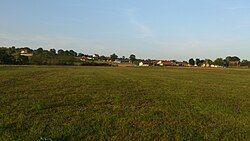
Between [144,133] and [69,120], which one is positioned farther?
[69,120]

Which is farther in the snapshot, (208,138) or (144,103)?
(144,103)

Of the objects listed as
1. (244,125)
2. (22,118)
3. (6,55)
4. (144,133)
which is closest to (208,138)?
(144,133)

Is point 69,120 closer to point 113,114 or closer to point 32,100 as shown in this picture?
point 113,114

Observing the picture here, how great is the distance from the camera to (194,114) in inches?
589

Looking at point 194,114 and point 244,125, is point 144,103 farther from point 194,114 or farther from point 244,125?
point 244,125

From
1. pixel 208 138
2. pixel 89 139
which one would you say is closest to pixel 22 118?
pixel 89 139

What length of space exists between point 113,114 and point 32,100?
14.4ft

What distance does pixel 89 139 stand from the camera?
9984 mm

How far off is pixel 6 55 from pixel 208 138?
10642 cm

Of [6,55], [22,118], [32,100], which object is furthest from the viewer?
[6,55]

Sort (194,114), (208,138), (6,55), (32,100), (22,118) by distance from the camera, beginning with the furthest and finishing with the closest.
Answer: (6,55)
(32,100)
(194,114)
(22,118)
(208,138)

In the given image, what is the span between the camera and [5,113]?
1270 centimetres

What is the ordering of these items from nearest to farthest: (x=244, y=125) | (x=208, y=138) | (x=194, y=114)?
(x=208, y=138), (x=244, y=125), (x=194, y=114)

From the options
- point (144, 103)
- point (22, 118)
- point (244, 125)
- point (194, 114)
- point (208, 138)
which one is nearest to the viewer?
point (208, 138)
